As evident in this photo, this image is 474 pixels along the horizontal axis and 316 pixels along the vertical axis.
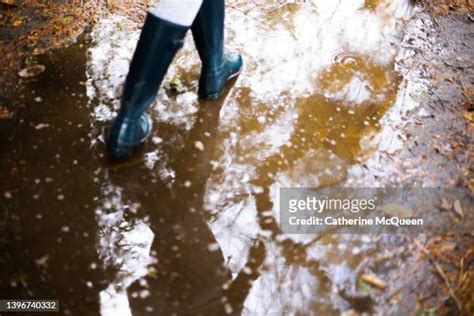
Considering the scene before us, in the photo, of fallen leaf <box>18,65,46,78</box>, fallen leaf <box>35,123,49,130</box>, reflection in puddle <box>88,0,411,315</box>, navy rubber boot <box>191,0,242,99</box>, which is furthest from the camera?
fallen leaf <box>18,65,46,78</box>

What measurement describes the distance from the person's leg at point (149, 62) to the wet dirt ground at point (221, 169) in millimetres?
155

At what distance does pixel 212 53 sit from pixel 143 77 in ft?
1.78

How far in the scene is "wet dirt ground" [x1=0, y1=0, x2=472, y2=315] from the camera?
1847 mm

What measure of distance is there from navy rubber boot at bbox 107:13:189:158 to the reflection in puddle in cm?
16

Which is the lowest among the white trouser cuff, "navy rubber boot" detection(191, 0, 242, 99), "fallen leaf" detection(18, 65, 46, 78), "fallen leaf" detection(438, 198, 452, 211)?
"fallen leaf" detection(18, 65, 46, 78)

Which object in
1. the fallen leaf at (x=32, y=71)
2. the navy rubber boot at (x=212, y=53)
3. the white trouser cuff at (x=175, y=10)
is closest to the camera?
the white trouser cuff at (x=175, y=10)

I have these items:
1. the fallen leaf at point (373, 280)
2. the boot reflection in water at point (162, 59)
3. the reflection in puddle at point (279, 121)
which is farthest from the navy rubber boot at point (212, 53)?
the fallen leaf at point (373, 280)

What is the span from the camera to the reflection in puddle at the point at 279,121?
195cm

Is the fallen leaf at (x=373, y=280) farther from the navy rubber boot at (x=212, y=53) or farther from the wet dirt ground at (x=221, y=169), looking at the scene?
the navy rubber boot at (x=212, y=53)

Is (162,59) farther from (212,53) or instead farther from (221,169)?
(221,169)

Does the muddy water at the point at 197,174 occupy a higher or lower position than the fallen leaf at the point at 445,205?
lower

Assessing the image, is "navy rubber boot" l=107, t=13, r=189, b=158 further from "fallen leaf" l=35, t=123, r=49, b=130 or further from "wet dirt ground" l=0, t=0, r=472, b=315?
"fallen leaf" l=35, t=123, r=49, b=130

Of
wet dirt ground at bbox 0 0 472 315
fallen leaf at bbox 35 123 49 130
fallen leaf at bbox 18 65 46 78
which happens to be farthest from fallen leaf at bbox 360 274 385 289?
fallen leaf at bbox 18 65 46 78

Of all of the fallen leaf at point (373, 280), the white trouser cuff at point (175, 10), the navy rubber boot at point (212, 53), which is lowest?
the fallen leaf at point (373, 280)
